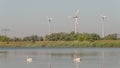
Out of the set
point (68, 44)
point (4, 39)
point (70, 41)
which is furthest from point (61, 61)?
point (4, 39)

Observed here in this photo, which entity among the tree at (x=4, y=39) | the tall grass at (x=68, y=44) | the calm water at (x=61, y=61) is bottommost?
the calm water at (x=61, y=61)

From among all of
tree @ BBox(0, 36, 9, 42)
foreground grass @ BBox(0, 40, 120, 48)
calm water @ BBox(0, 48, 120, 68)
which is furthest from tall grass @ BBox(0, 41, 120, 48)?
calm water @ BBox(0, 48, 120, 68)

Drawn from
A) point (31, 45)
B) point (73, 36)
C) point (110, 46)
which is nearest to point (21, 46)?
point (31, 45)

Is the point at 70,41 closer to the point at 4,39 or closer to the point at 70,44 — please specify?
the point at 70,44

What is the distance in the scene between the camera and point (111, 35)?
137 metres

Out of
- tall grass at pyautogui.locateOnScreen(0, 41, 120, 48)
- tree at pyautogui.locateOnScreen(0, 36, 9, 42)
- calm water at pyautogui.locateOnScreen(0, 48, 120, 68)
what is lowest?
calm water at pyautogui.locateOnScreen(0, 48, 120, 68)

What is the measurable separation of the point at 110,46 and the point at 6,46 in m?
35.5

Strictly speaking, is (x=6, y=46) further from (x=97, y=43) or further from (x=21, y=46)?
(x=97, y=43)

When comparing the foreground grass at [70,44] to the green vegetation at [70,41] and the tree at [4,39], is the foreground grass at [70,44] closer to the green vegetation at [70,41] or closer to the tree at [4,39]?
the green vegetation at [70,41]

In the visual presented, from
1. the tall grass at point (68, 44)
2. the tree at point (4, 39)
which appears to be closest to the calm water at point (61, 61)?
the tall grass at point (68, 44)

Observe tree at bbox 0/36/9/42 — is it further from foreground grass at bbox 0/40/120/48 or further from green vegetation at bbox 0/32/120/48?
foreground grass at bbox 0/40/120/48

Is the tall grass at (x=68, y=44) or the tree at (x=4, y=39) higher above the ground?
the tree at (x=4, y=39)

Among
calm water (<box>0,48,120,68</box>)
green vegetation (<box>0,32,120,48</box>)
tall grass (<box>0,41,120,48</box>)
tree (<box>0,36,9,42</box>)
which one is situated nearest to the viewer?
calm water (<box>0,48,120,68</box>)

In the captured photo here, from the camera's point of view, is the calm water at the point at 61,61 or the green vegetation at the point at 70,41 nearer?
the calm water at the point at 61,61
